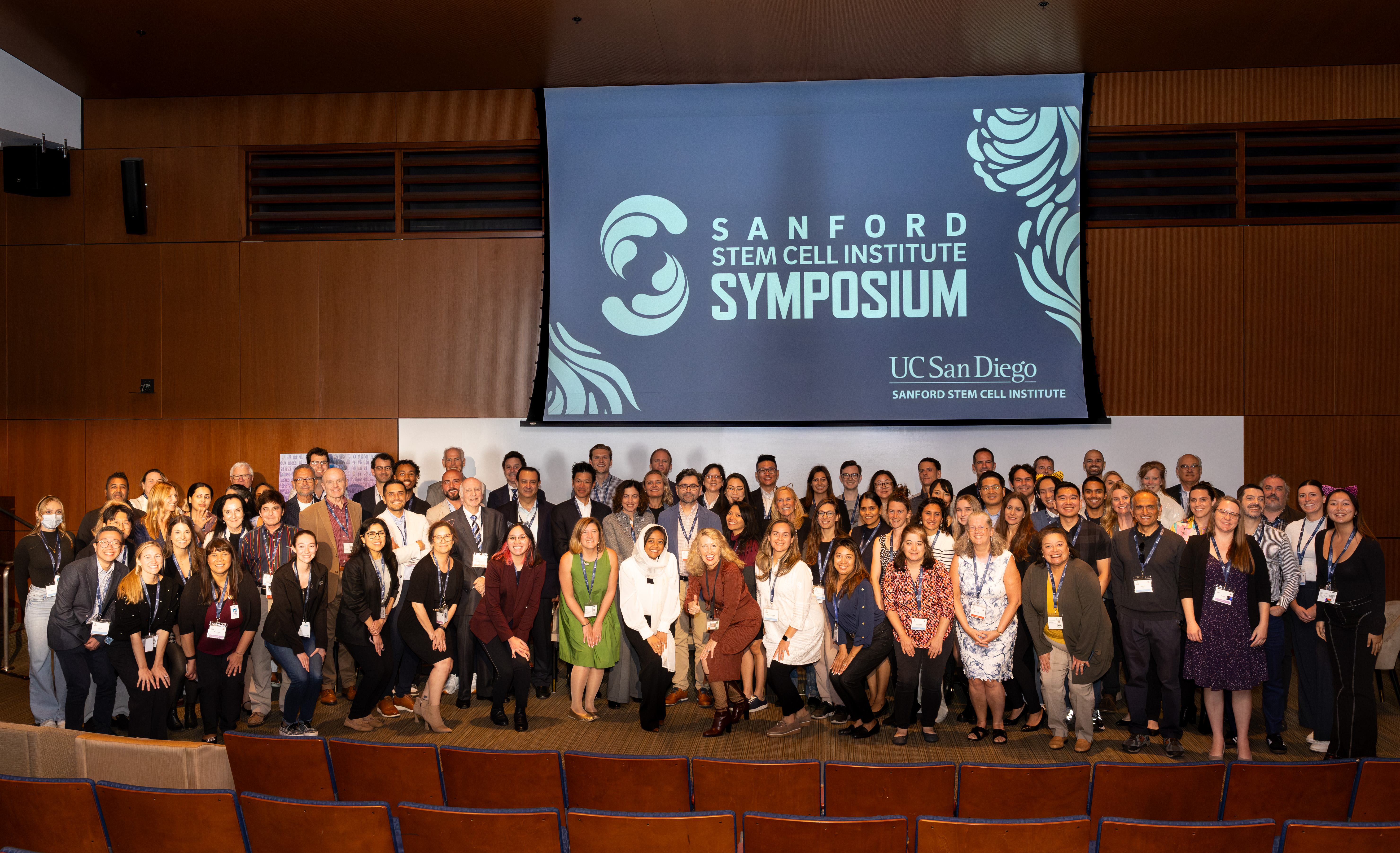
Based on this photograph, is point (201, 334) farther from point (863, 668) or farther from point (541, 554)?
point (863, 668)

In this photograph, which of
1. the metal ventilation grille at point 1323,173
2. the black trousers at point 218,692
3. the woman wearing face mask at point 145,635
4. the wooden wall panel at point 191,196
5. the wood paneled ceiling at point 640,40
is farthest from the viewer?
the wooden wall panel at point 191,196

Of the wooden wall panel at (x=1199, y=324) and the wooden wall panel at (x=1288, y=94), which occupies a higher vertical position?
the wooden wall panel at (x=1288, y=94)

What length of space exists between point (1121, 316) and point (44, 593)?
835 centimetres

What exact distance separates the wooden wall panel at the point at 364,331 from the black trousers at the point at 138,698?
3660 millimetres

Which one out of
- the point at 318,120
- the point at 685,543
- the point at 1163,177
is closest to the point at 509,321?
the point at 318,120

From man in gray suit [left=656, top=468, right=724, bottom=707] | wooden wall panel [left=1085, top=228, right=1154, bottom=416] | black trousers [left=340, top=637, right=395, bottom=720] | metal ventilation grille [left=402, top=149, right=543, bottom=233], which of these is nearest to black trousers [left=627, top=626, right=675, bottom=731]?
man in gray suit [left=656, top=468, right=724, bottom=707]

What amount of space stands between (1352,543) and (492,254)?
22.4 ft

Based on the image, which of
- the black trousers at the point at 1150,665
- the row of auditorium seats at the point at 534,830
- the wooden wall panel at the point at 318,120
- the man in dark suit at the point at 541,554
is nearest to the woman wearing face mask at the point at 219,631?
the man in dark suit at the point at 541,554

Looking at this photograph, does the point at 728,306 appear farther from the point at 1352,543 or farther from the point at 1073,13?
the point at 1352,543

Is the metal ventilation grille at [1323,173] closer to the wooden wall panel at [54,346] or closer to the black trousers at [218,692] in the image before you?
the black trousers at [218,692]

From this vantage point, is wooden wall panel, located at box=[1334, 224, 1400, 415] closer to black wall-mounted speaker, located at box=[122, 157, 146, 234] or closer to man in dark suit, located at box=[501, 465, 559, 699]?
man in dark suit, located at box=[501, 465, 559, 699]

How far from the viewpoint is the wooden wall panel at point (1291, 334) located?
7.78 m

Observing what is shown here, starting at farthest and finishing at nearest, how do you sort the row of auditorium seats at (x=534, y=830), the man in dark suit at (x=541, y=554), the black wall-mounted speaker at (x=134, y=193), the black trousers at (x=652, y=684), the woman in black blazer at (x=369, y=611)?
the black wall-mounted speaker at (x=134, y=193), the man in dark suit at (x=541, y=554), the black trousers at (x=652, y=684), the woman in black blazer at (x=369, y=611), the row of auditorium seats at (x=534, y=830)

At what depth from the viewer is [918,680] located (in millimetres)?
5242
